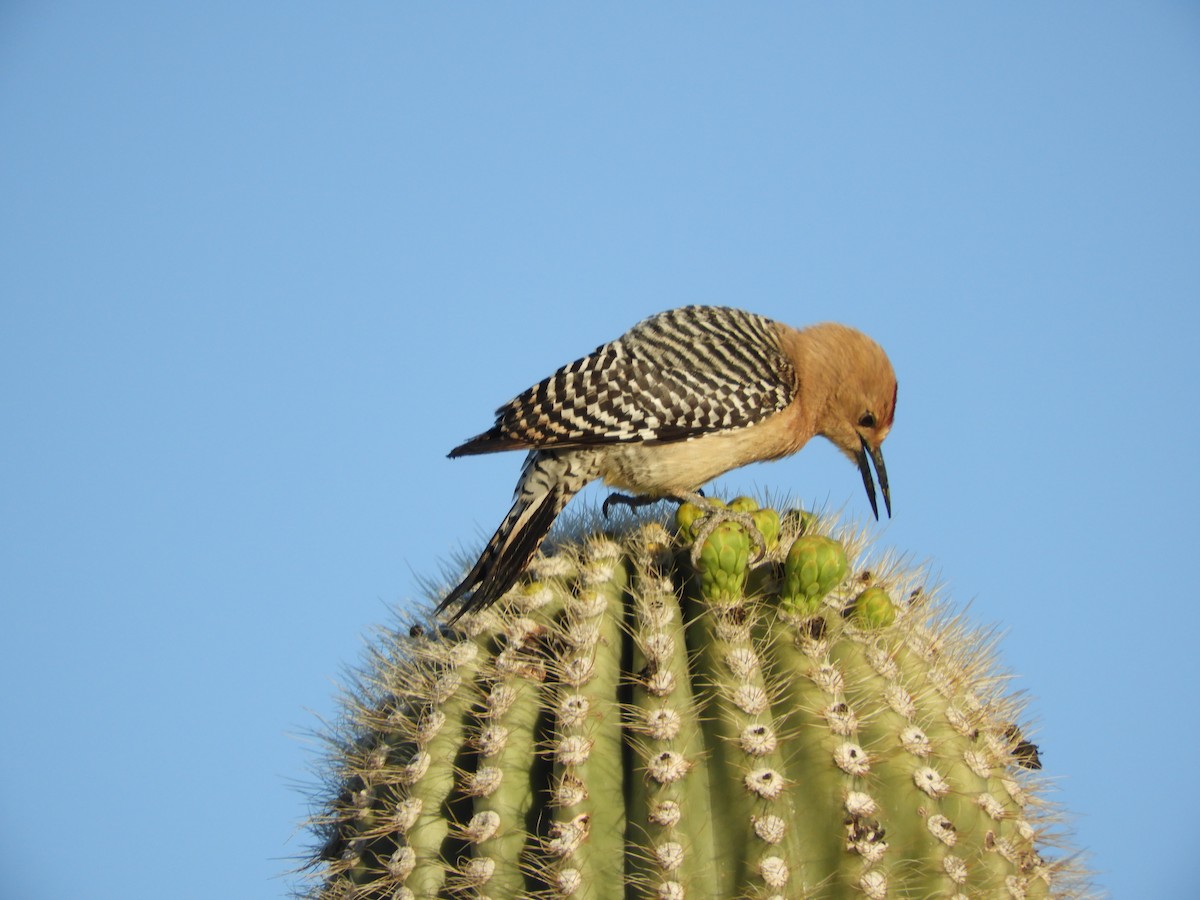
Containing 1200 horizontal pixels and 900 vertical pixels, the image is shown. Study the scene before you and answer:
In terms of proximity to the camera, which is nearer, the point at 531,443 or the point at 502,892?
the point at 502,892

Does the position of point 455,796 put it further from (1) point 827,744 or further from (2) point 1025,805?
(2) point 1025,805

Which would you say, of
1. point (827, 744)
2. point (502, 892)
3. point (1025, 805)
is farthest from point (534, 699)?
point (1025, 805)

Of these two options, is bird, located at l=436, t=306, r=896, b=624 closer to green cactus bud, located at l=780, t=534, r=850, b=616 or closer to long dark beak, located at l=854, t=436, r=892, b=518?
long dark beak, located at l=854, t=436, r=892, b=518

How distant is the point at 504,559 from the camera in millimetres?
3705

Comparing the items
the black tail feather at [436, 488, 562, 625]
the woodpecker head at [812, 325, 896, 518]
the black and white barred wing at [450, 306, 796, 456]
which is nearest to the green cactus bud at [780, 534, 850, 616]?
the black tail feather at [436, 488, 562, 625]

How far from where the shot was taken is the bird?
14.7 feet

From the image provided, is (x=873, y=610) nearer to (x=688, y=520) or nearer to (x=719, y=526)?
(x=719, y=526)

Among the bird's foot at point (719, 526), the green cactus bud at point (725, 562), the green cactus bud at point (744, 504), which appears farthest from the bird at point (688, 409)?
the green cactus bud at point (725, 562)

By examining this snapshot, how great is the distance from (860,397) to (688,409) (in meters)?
0.84

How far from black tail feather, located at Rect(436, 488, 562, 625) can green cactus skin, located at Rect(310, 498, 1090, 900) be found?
86mm

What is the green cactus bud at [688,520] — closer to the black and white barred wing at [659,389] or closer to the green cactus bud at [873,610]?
the green cactus bud at [873,610]

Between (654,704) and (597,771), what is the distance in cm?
21

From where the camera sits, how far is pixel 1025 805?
10.8 ft

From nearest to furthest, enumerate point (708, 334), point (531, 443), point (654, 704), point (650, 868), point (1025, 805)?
point (650, 868) < point (654, 704) < point (1025, 805) < point (531, 443) < point (708, 334)
